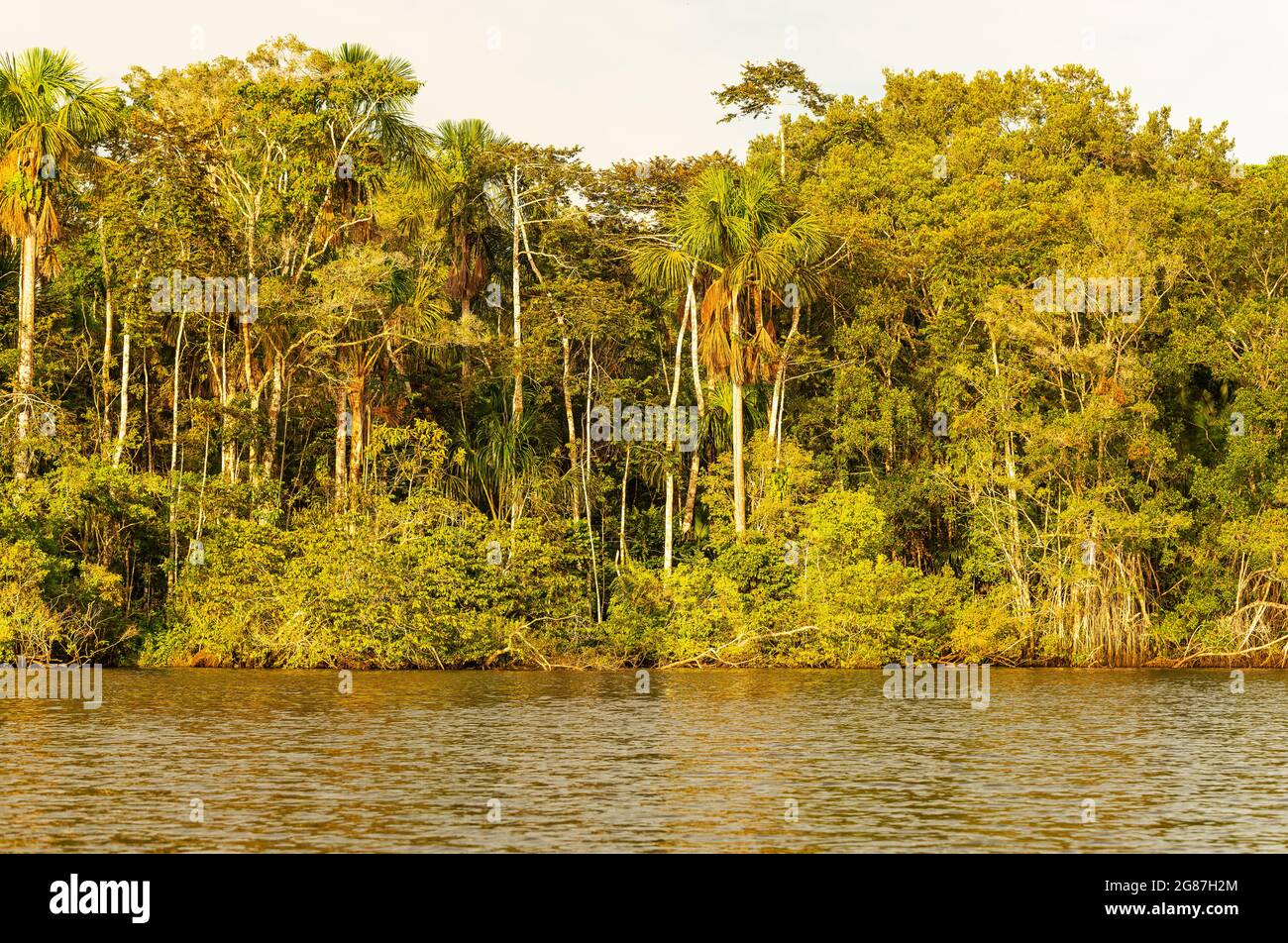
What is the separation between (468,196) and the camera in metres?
48.4

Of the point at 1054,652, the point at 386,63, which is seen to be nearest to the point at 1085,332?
the point at 1054,652

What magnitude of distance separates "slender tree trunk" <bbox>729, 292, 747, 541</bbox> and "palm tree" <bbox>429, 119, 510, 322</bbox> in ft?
28.2

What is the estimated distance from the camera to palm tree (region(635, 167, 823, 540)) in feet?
144

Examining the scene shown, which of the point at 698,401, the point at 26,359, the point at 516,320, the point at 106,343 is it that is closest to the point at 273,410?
the point at 106,343

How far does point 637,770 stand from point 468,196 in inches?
1199

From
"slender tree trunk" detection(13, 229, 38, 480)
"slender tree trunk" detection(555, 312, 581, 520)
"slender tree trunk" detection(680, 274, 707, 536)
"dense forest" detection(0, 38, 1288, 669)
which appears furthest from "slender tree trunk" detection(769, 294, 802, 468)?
"slender tree trunk" detection(13, 229, 38, 480)

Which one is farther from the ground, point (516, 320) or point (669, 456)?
point (516, 320)

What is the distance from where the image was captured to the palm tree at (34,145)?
39656mm

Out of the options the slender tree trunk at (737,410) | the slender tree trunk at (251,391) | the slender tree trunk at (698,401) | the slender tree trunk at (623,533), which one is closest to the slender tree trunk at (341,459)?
the slender tree trunk at (251,391)

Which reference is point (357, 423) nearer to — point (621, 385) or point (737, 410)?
point (621, 385)

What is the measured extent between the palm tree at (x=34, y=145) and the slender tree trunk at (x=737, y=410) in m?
17.5

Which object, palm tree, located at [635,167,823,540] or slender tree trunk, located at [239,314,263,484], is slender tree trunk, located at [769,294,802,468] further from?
slender tree trunk, located at [239,314,263,484]

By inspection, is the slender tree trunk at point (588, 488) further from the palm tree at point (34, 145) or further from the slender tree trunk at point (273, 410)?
the palm tree at point (34, 145)
